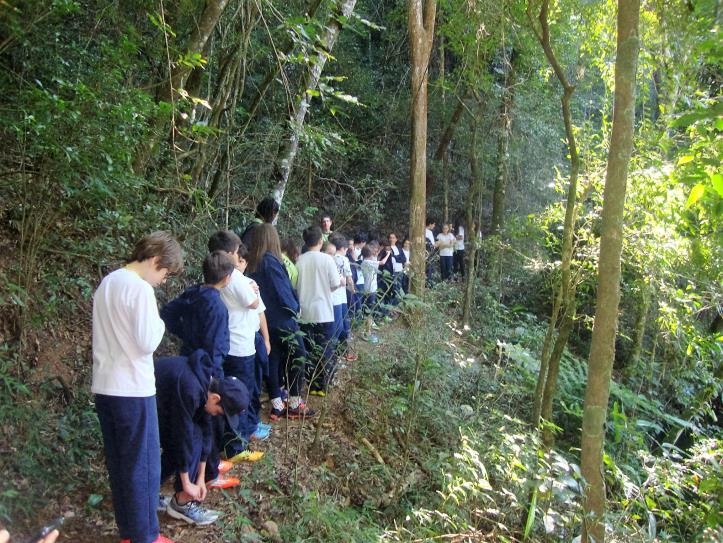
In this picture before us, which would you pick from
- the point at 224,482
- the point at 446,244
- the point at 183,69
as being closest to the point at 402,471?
the point at 224,482

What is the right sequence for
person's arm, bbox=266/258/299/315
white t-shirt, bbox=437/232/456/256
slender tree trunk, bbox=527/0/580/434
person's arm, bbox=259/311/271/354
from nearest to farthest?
person's arm, bbox=259/311/271/354
person's arm, bbox=266/258/299/315
slender tree trunk, bbox=527/0/580/434
white t-shirt, bbox=437/232/456/256

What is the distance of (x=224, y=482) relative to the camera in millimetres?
3947

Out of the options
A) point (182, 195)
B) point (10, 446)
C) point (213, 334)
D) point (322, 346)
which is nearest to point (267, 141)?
point (182, 195)

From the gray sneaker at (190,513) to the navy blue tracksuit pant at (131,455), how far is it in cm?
51

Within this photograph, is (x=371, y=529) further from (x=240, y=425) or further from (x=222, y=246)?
(x=222, y=246)

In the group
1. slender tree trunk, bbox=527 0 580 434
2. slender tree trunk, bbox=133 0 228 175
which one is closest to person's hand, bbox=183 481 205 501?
slender tree trunk, bbox=133 0 228 175

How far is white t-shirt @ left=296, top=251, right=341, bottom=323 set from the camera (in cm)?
532

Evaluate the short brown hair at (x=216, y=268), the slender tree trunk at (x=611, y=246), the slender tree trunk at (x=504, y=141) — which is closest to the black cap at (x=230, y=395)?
the short brown hair at (x=216, y=268)

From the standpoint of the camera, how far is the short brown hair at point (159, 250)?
2934 mm

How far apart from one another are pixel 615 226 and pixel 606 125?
348cm

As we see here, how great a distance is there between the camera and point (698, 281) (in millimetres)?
5746

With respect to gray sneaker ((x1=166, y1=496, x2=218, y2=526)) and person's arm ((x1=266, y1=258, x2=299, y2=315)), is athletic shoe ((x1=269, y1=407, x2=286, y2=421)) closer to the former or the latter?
person's arm ((x1=266, y1=258, x2=299, y2=315))

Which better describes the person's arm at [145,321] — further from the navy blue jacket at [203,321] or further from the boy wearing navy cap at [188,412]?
the navy blue jacket at [203,321]

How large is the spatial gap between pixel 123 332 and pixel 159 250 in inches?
18.5
